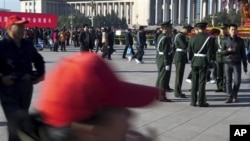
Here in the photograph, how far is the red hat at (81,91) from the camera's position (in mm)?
1115

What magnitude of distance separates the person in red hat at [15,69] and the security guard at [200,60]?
15.2ft

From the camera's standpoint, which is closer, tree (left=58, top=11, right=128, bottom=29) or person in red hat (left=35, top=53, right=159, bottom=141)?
person in red hat (left=35, top=53, right=159, bottom=141)

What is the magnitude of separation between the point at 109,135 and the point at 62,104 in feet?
0.47

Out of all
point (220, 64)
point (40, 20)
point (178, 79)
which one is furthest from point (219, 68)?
point (40, 20)

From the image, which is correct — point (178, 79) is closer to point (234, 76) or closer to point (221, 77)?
point (234, 76)

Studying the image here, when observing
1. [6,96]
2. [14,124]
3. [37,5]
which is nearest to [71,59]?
[14,124]

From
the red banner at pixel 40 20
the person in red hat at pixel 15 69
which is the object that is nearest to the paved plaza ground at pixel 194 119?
the person in red hat at pixel 15 69

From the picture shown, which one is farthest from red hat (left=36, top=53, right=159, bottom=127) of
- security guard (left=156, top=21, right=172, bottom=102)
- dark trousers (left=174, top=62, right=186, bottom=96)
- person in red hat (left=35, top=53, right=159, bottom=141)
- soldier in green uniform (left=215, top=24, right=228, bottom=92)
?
soldier in green uniform (left=215, top=24, right=228, bottom=92)

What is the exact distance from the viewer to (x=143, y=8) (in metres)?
93.9

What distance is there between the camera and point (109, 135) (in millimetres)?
1177

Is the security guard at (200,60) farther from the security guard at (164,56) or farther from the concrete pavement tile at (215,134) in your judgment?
the concrete pavement tile at (215,134)

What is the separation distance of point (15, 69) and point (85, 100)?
2904 mm

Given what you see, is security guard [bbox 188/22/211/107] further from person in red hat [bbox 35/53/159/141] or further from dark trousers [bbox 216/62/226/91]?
person in red hat [bbox 35/53/159/141]

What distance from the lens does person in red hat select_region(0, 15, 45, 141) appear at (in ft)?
12.5
